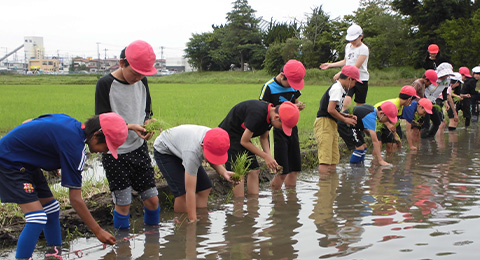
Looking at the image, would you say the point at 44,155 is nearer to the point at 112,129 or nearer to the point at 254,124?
the point at 112,129

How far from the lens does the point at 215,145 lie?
4105mm

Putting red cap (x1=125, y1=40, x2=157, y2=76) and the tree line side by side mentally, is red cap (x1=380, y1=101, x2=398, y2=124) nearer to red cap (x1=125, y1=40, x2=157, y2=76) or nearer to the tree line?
red cap (x1=125, y1=40, x2=157, y2=76)

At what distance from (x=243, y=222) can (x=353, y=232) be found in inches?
39.5

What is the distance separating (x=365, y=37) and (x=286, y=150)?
1459 inches

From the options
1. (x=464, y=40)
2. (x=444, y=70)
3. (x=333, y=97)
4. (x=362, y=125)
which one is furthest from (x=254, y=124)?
(x=464, y=40)

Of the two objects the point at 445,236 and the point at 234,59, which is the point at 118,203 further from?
the point at 234,59

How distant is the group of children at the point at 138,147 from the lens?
3203mm

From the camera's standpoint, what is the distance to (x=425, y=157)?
26.0 feet

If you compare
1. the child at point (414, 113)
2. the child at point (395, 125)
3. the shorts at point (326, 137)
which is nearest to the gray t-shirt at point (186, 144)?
the shorts at point (326, 137)

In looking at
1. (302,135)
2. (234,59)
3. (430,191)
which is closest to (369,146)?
(302,135)

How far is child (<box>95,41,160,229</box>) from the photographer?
12.9 feet

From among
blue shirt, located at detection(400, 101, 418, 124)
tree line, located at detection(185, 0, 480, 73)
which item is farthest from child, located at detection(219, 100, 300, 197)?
tree line, located at detection(185, 0, 480, 73)

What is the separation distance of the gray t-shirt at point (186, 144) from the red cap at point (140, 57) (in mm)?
732

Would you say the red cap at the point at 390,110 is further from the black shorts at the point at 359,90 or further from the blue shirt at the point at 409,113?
the blue shirt at the point at 409,113
